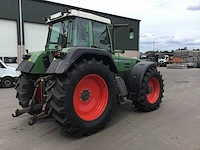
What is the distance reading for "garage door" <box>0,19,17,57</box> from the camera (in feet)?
52.4

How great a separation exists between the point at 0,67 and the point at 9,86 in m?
1.14

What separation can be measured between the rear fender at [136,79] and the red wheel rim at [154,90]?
59 centimetres

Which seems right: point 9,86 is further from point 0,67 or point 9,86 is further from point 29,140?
point 29,140

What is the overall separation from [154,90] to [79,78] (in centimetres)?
302

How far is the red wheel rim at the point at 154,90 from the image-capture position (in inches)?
227

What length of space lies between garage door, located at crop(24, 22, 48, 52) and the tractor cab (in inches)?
519

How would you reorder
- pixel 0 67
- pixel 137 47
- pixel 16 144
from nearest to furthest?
pixel 16 144 → pixel 0 67 → pixel 137 47

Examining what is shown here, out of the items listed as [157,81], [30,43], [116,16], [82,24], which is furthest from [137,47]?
[82,24]

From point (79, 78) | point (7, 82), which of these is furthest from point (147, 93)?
point (7, 82)

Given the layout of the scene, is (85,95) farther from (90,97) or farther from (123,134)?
(123,134)

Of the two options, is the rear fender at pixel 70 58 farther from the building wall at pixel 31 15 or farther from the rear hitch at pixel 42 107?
the building wall at pixel 31 15

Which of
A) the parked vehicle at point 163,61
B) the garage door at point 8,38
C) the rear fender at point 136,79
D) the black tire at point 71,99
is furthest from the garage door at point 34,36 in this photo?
the parked vehicle at point 163,61

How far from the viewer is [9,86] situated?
11.2 m

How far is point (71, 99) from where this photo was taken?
3.60 m
